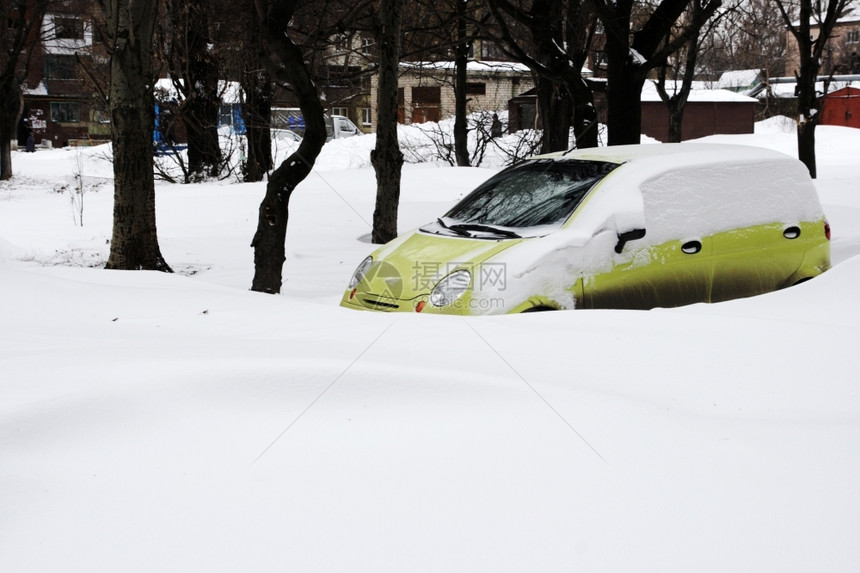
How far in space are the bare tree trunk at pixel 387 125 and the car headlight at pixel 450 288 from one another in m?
6.00

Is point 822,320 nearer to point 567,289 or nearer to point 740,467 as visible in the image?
point 567,289

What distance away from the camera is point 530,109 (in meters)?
45.3

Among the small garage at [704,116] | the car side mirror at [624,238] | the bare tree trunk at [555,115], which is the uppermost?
the small garage at [704,116]

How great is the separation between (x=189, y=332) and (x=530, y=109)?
139 ft

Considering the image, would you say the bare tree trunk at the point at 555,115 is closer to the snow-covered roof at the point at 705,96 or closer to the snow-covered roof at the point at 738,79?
the snow-covered roof at the point at 705,96

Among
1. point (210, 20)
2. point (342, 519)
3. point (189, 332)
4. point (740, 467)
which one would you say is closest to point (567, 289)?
point (189, 332)

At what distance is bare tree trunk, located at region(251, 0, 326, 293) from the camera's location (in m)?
8.87

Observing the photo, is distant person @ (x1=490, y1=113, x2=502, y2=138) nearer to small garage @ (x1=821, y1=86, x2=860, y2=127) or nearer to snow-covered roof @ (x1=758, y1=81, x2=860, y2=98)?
small garage @ (x1=821, y1=86, x2=860, y2=127)

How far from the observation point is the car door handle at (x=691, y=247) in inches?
260

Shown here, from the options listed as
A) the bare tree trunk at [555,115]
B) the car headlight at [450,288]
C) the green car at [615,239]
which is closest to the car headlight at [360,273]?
the green car at [615,239]

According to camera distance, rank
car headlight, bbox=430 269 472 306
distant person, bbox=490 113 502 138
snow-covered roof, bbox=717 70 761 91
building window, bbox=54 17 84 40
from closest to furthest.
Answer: car headlight, bbox=430 269 472 306 < distant person, bbox=490 113 502 138 < building window, bbox=54 17 84 40 < snow-covered roof, bbox=717 70 761 91

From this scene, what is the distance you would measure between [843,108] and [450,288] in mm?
56559

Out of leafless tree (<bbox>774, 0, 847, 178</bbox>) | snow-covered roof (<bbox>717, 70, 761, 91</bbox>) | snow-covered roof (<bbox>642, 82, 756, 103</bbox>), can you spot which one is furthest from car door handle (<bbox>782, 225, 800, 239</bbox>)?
snow-covered roof (<bbox>717, 70, 761, 91</bbox>)

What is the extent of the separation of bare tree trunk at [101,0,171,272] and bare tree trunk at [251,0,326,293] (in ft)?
4.56
